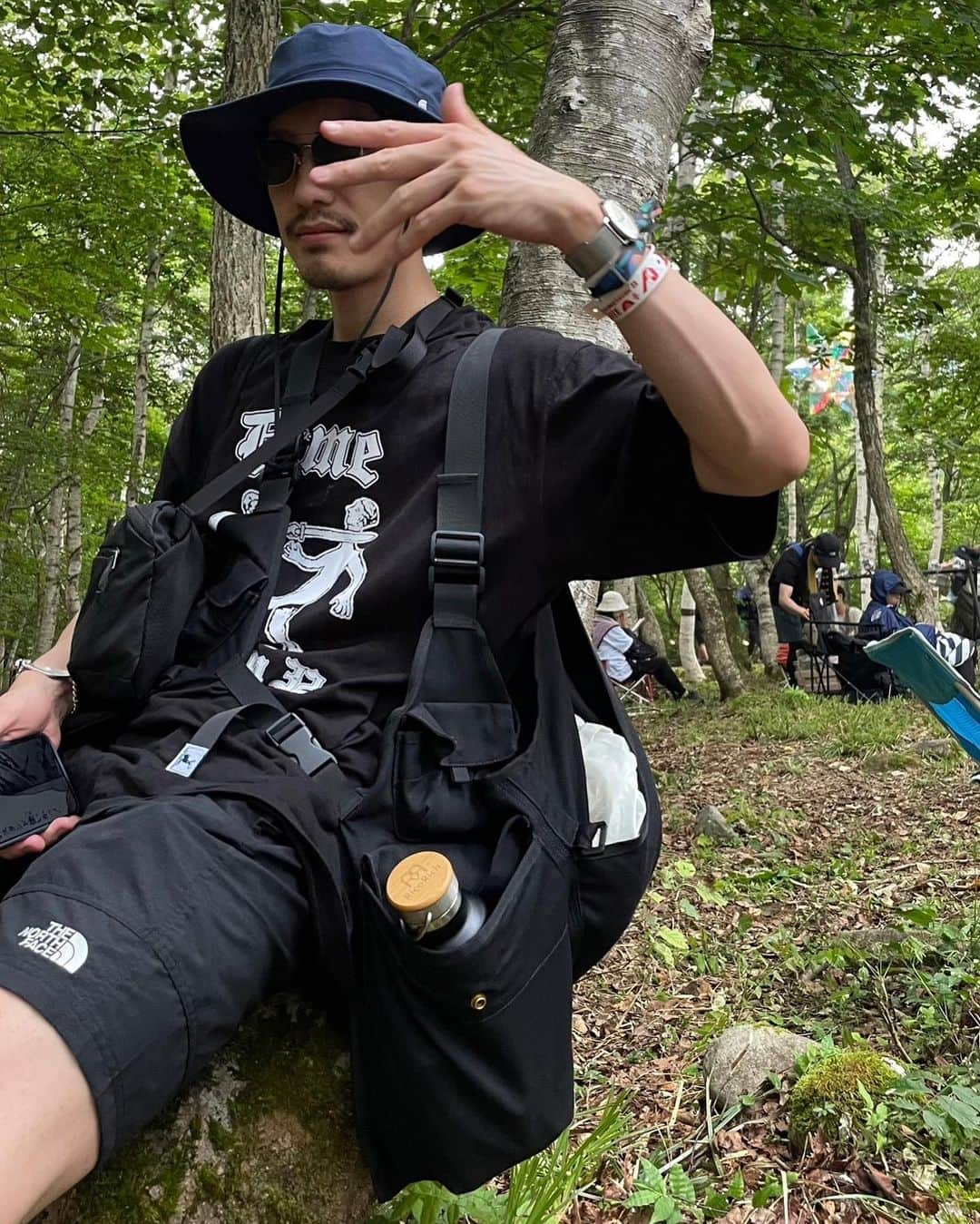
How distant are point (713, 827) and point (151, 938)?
4774 mm

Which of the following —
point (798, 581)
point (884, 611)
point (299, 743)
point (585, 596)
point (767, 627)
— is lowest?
point (767, 627)

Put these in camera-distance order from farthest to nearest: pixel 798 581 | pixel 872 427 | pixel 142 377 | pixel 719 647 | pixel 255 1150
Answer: pixel 142 377
pixel 872 427
pixel 798 581
pixel 719 647
pixel 255 1150

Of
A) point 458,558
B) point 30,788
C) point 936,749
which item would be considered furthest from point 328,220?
point 936,749

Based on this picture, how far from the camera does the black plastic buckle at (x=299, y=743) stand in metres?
1.83

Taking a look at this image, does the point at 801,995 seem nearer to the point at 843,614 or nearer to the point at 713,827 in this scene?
the point at 713,827

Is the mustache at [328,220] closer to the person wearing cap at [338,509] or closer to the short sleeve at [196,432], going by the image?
the person wearing cap at [338,509]

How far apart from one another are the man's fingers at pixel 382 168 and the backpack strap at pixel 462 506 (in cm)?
49

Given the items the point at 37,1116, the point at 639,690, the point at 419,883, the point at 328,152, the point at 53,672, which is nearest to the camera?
the point at 37,1116

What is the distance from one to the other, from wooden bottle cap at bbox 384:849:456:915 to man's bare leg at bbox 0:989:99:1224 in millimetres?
467

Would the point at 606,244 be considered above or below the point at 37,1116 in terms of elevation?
above

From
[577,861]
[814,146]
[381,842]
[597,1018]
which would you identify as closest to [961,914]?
[597,1018]

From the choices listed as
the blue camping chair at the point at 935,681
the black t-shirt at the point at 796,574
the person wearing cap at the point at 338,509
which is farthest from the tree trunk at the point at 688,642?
the person wearing cap at the point at 338,509

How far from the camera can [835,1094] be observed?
2609mm

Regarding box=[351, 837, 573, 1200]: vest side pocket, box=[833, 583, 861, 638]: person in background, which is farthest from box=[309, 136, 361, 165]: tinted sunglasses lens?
box=[833, 583, 861, 638]: person in background
